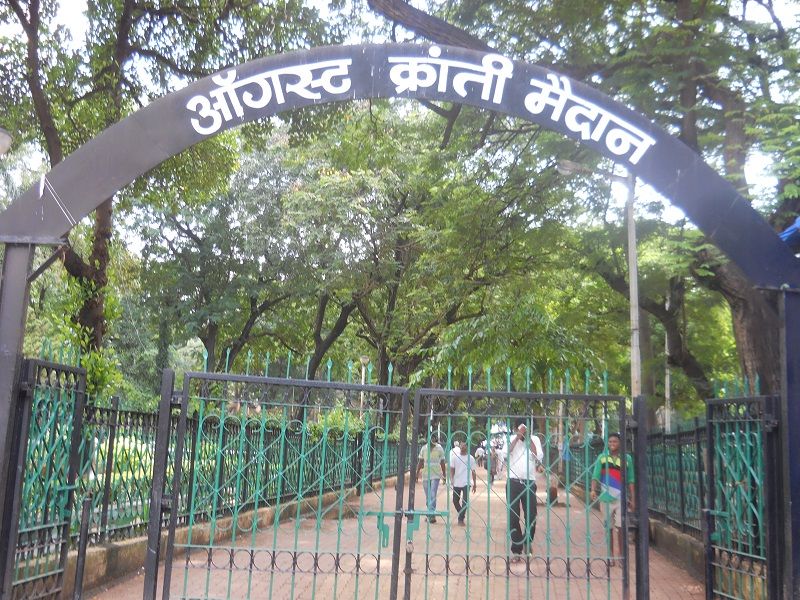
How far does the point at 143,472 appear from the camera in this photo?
31.4 feet

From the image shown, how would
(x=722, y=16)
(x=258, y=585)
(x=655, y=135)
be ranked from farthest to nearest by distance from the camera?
(x=722, y=16) < (x=258, y=585) < (x=655, y=135)

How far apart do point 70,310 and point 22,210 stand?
7.52 meters

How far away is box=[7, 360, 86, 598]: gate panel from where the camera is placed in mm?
6145

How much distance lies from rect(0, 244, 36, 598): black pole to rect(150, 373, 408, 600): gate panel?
1196 millimetres

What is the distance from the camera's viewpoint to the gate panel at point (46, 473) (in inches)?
242

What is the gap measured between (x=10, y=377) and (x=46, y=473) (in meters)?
1.03

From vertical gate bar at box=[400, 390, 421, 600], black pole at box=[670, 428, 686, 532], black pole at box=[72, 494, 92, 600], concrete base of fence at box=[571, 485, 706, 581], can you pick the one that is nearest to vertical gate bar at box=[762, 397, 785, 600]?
vertical gate bar at box=[400, 390, 421, 600]

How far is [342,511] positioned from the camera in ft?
29.2

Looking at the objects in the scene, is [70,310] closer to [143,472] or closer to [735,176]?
[143,472]

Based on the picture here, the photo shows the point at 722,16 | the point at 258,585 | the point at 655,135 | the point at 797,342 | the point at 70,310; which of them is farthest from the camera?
the point at 70,310

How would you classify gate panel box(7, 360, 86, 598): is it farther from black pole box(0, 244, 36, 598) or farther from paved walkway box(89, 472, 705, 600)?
paved walkway box(89, 472, 705, 600)

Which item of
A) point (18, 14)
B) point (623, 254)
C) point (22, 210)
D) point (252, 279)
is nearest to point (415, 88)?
point (22, 210)

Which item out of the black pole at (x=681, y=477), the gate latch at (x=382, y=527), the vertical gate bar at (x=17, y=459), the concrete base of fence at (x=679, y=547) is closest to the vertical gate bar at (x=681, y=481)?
the black pole at (x=681, y=477)

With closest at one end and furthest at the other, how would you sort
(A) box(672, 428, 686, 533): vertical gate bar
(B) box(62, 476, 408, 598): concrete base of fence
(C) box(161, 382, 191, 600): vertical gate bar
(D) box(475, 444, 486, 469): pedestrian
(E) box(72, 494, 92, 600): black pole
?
(C) box(161, 382, 191, 600): vertical gate bar
(E) box(72, 494, 92, 600): black pole
(B) box(62, 476, 408, 598): concrete base of fence
(A) box(672, 428, 686, 533): vertical gate bar
(D) box(475, 444, 486, 469): pedestrian
